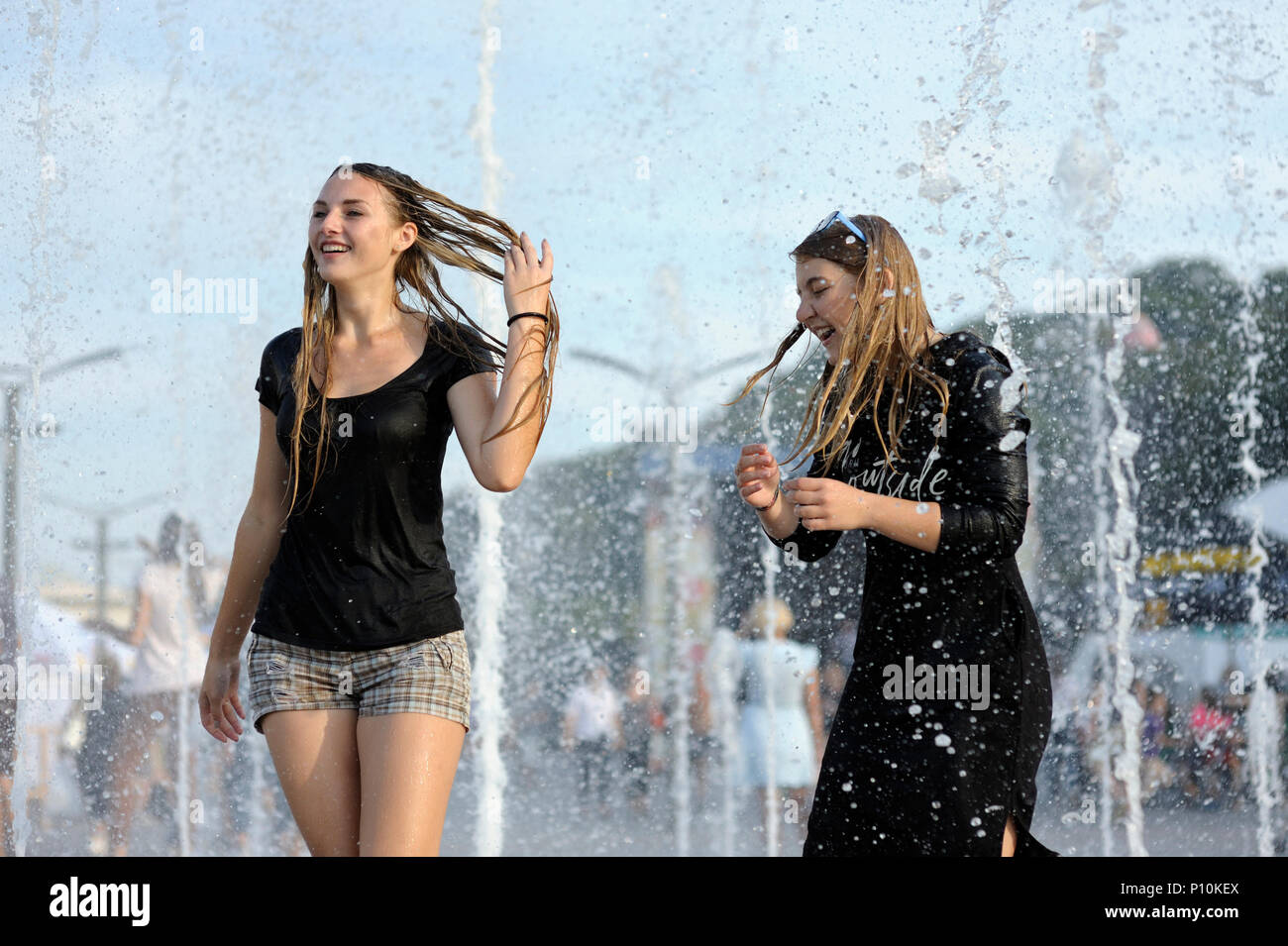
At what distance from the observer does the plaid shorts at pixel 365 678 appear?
2590 millimetres

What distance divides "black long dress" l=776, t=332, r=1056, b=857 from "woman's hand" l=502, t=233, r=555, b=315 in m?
0.74

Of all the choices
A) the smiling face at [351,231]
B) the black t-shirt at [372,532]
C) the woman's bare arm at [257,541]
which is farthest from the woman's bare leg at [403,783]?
the smiling face at [351,231]

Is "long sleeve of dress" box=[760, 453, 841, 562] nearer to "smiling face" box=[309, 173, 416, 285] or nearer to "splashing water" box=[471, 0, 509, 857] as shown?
"smiling face" box=[309, 173, 416, 285]

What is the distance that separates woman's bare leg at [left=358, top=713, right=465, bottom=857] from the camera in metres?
2.50

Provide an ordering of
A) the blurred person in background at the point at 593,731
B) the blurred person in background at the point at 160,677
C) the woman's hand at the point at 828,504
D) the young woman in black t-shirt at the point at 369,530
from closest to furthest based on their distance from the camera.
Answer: the woman's hand at the point at 828,504
the young woman in black t-shirt at the point at 369,530
the blurred person in background at the point at 160,677
the blurred person in background at the point at 593,731

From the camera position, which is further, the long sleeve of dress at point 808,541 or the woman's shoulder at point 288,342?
the woman's shoulder at point 288,342

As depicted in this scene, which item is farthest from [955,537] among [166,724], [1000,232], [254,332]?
[254,332]

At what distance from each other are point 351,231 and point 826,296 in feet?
3.11

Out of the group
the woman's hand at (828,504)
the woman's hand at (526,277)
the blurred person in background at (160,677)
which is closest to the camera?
the woman's hand at (828,504)

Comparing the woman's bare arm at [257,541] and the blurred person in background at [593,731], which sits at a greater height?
the woman's bare arm at [257,541]

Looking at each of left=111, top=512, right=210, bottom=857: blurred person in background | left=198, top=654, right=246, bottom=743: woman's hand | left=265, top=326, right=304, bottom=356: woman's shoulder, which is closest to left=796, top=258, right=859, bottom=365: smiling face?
left=265, top=326, right=304, bottom=356: woman's shoulder

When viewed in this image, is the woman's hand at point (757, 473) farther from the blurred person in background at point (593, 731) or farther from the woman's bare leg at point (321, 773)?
the blurred person in background at point (593, 731)

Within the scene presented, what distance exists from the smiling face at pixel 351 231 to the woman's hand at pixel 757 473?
0.85 meters

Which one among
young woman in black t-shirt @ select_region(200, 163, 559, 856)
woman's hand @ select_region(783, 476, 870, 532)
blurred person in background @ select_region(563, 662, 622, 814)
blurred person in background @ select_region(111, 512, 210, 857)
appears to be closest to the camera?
woman's hand @ select_region(783, 476, 870, 532)
